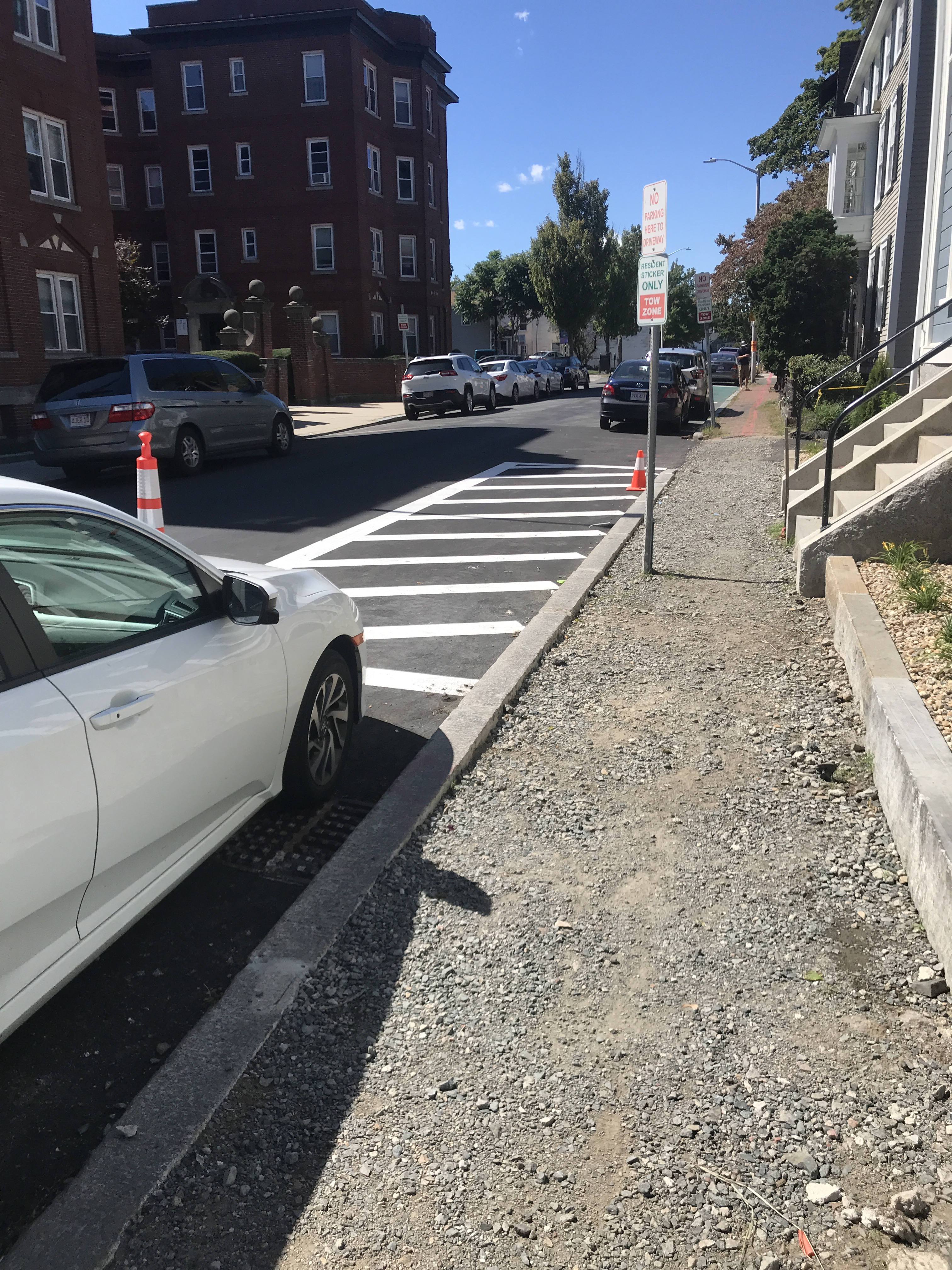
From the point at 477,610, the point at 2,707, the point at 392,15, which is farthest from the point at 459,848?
the point at 392,15

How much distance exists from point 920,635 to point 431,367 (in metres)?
26.6

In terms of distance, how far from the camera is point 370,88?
142ft

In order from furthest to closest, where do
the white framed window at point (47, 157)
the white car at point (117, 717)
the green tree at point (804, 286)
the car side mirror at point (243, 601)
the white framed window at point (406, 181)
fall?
1. the white framed window at point (406, 181)
2. the green tree at point (804, 286)
3. the white framed window at point (47, 157)
4. the car side mirror at point (243, 601)
5. the white car at point (117, 717)

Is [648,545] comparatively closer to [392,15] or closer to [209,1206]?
[209,1206]

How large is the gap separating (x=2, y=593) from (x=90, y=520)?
61cm

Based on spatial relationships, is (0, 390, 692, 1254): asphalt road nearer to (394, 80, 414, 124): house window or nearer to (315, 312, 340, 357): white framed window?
(315, 312, 340, 357): white framed window

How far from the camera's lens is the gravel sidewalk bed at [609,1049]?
247 cm

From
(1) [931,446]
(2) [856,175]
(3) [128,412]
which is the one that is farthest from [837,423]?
(2) [856,175]

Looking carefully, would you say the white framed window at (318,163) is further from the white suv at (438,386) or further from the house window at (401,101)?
the white suv at (438,386)

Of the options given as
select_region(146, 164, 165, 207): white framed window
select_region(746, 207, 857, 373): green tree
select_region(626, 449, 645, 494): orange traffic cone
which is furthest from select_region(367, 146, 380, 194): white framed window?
select_region(626, 449, 645, 494): orange traffic cone

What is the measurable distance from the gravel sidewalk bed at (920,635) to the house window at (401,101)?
4421 centimetres

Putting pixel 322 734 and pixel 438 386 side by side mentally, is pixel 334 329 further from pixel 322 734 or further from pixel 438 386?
pixel 322 734

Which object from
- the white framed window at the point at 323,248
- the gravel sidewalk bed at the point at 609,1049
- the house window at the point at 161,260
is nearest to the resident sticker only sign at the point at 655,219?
the gravel sidewalk bed at the point at 609,1049

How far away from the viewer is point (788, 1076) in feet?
9.67
